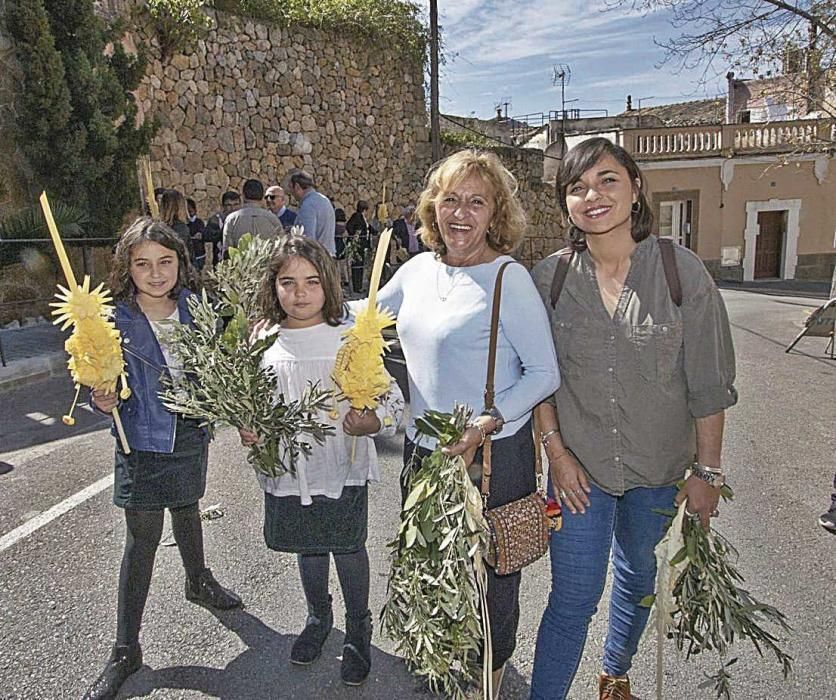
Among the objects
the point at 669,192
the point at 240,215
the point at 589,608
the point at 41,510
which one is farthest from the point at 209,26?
the point at 669,192

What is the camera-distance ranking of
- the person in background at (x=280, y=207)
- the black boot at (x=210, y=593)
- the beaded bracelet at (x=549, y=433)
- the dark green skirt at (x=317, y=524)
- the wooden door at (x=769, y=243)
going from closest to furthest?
the beaded bracelet at (x=549, y=433)
the dark green skirt at (x=317, y=524)
the black boot at (x=210, y=593)
the person in background at (x=280, y=207)
the wooden door at (x=769, y=243)

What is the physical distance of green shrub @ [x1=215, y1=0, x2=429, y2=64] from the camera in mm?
14812

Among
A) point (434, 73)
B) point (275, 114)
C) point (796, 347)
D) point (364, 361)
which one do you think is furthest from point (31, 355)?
point (434, 73)

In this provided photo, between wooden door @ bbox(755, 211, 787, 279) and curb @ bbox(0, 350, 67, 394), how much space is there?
78.8 feet

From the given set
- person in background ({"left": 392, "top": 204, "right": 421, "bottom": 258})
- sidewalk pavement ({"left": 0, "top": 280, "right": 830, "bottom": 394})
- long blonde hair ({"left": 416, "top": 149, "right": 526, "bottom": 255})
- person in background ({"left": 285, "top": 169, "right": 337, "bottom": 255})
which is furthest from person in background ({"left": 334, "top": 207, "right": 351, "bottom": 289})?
long blonde hair ({"left": 416, "top": 149, "right": 526, "bottom": 255})

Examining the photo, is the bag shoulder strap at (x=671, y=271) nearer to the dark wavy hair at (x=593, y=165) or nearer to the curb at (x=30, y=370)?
the dark wavy hair at (x=593, y=165)

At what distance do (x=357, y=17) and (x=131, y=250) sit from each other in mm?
16295

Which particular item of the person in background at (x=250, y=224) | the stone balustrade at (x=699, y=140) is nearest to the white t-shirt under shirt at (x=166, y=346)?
the person in background at (x=250, y=224)

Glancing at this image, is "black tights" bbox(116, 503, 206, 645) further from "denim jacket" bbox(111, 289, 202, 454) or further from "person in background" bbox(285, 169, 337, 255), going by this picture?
"person in background" bbox(285, 169, 337, 255)

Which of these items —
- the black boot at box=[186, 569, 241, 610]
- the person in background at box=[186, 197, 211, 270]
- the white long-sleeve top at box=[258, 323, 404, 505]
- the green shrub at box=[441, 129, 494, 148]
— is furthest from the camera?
the green shrub at box=[441, 129, 494, 148]

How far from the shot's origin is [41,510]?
168 inches

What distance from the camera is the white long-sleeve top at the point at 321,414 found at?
8.06ft

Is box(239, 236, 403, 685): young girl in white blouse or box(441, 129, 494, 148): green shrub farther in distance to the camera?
box(441, 129, 494, 148): green shrub

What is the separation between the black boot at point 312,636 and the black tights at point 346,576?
86mm
